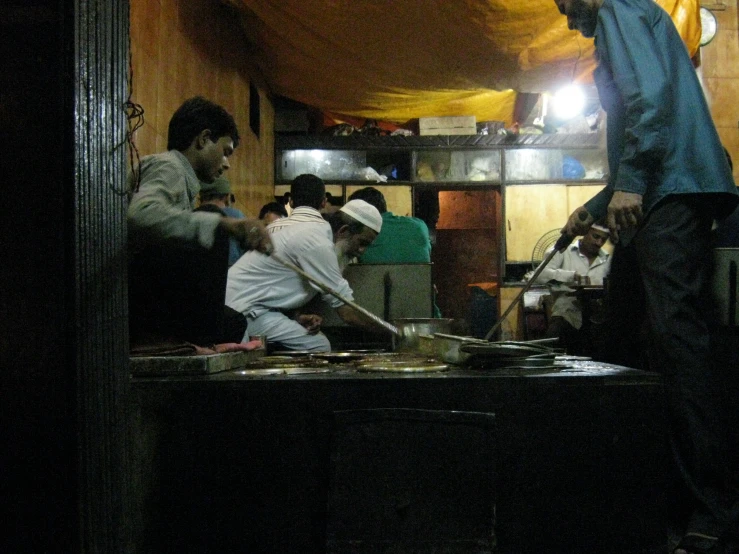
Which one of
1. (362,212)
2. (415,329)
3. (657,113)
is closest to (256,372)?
(415,329)

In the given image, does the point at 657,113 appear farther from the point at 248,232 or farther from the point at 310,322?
the point at 310,322

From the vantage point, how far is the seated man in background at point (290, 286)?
13.3ft

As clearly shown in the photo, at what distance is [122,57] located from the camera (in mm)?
1710

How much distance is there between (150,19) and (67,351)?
3.01 meters

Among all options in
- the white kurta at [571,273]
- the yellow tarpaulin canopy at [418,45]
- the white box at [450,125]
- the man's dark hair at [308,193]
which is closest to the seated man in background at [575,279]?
the white kurta at [571,273]

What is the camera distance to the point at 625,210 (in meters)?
2.26

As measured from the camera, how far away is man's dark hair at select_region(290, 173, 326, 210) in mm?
4488

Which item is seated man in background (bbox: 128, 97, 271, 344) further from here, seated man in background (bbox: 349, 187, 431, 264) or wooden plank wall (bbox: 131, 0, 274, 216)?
seated man in background (bbox: 349, 187, 431, 264)

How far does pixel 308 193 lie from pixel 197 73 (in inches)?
60.6

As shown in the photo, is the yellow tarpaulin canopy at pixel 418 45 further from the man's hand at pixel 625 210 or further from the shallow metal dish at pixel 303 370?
the shallow metal dish at pixel 303 370

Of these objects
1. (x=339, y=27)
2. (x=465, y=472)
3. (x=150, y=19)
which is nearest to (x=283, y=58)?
(x=339, y=27)

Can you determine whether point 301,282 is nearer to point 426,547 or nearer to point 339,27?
point 339,27

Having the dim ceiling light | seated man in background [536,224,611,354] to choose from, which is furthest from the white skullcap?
the dim ceiling light

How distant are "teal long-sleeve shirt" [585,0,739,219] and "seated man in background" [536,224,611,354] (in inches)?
99.6
